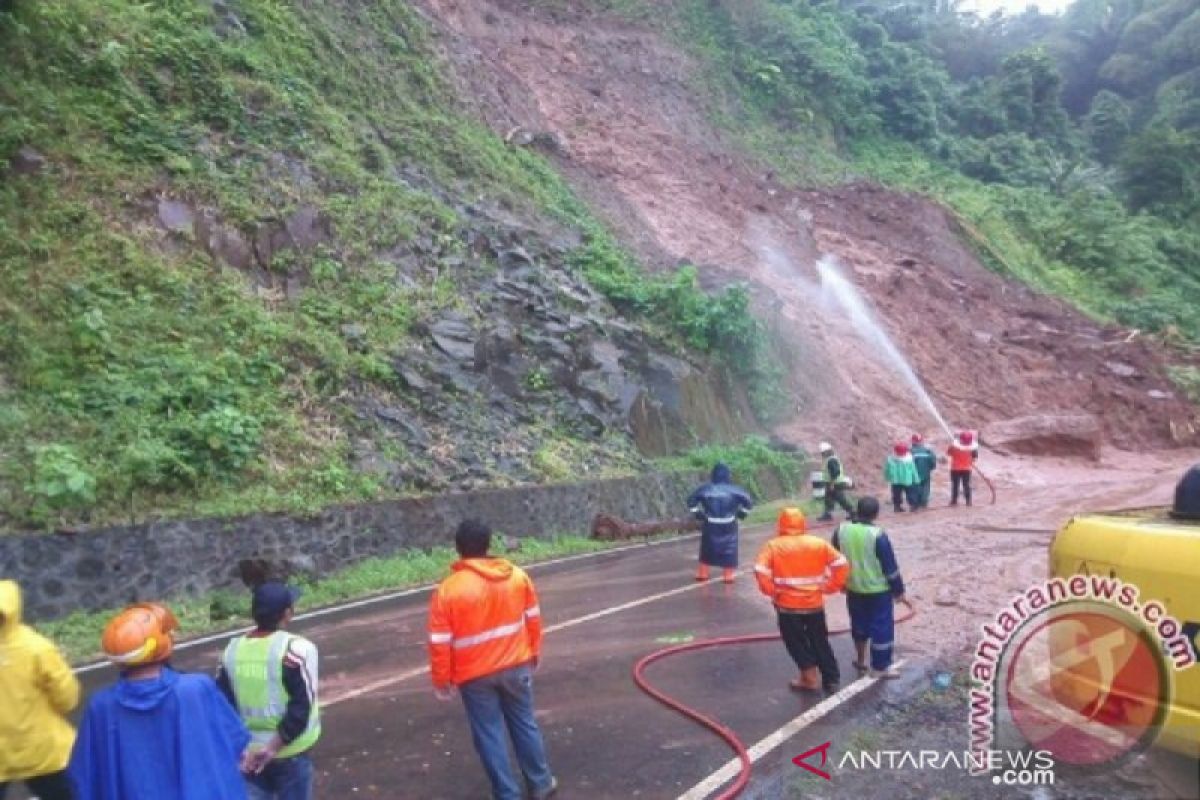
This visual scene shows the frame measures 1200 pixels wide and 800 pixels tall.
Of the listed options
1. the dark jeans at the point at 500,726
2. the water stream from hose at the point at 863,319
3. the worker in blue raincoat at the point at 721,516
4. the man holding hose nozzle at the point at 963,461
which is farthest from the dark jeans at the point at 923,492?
the dark jeans at the point at 500,726

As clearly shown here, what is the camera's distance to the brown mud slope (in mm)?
30766

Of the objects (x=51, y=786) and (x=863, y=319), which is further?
(x=863, y=319)

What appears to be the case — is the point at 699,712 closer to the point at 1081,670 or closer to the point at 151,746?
the point at 1081,670

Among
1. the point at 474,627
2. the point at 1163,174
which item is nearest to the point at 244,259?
the point at 474,627

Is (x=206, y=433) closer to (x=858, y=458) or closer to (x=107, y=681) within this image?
(x=107, y=681)

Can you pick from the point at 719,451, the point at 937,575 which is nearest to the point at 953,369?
the point at 719,451

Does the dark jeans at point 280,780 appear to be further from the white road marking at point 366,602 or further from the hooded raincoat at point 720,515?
the hooded raincoat at point 720,515

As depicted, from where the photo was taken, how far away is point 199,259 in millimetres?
16641

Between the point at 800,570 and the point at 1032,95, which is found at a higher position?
the point at 1032,95

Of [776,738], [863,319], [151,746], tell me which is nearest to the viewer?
[151,746]

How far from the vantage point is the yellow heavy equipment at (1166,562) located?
458cm

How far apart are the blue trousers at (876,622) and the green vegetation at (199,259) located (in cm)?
818

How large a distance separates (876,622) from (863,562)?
531 mm

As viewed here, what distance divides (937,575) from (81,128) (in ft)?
49.8
